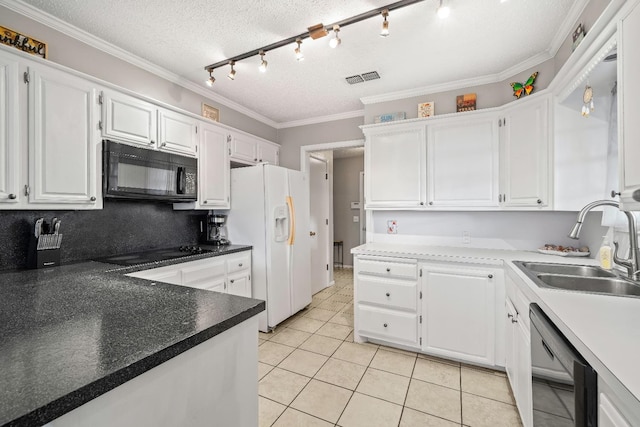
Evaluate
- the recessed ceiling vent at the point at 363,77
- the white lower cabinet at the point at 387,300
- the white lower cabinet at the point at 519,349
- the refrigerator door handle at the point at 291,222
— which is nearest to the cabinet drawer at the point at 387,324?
the white lower cabinet at the point at 387,300

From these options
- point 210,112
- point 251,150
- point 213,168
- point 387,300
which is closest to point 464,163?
point 387,300

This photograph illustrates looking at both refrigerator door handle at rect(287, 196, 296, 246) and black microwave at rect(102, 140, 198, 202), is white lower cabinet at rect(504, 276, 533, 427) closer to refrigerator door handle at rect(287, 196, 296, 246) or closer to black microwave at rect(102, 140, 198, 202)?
refrigerator door handle at rect(287, 196, 296, 246)

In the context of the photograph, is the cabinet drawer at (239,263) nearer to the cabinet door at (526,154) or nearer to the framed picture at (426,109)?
the framed picture at (426,109)

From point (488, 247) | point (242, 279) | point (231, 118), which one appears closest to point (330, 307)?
point (242, 279)

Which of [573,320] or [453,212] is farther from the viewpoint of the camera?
[453,212]

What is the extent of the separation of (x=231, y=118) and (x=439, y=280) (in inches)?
116

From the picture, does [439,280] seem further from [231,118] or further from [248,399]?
[231,118]

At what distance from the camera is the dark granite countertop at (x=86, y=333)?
0.57 m

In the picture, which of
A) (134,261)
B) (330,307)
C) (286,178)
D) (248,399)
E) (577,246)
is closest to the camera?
(248,399)

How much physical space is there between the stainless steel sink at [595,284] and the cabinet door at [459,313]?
49 centimetres

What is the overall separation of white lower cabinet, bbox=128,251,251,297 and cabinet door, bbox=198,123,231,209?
616 millimetres

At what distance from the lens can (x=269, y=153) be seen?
12.8 ft

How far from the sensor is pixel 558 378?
105cm

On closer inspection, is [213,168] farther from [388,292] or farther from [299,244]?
[388,292]
